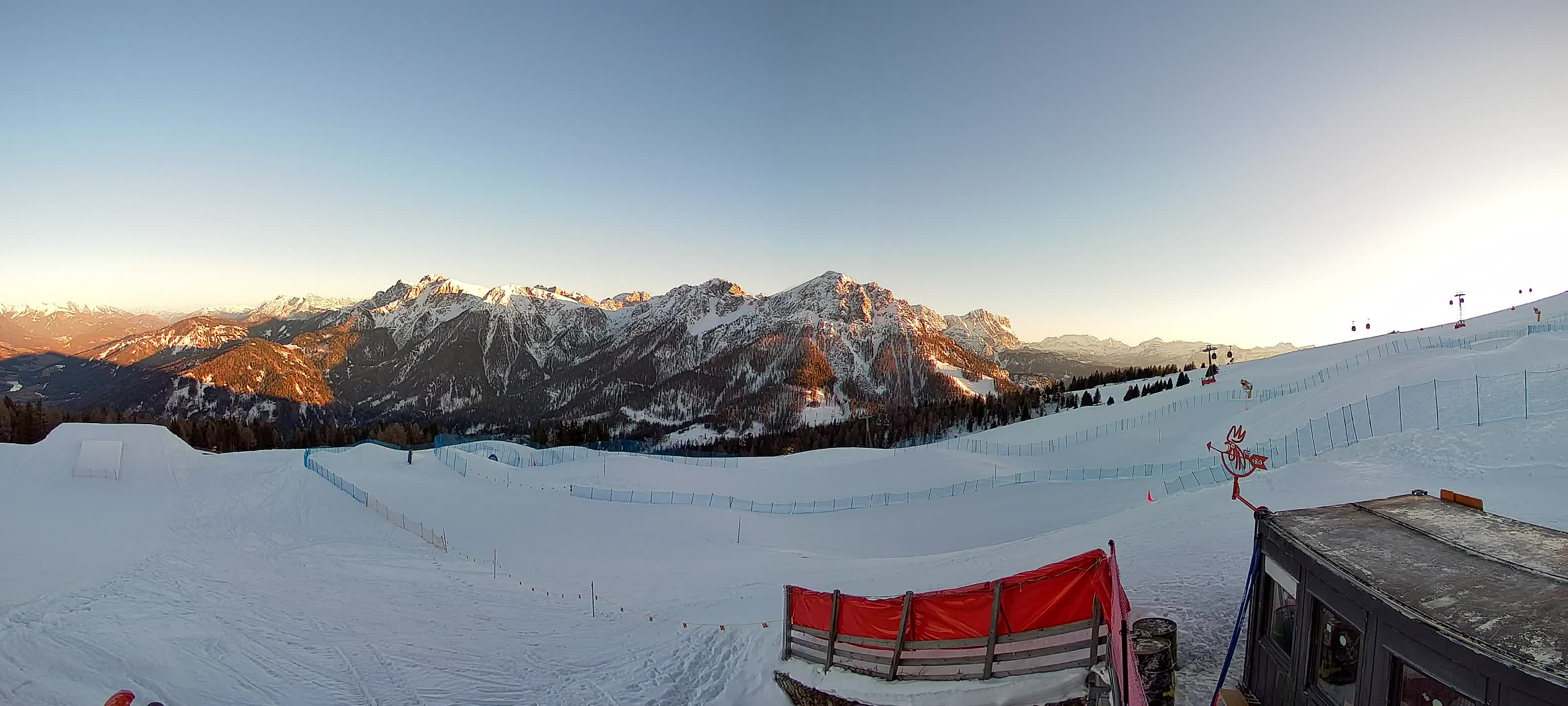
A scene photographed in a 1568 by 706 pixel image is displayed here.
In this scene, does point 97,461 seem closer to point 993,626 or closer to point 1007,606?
point 993,626

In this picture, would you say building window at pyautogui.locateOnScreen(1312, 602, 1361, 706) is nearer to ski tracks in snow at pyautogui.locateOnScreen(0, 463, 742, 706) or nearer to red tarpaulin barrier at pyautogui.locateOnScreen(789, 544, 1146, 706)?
red tarpaulin barrier at pyautogui.locateOnScreen(789, 544, 1146, 706)

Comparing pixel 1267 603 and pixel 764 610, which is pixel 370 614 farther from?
pixel 1267 603

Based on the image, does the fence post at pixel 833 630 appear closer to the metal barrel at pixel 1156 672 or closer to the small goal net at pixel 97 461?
the metal barrel at pixel 1156 672

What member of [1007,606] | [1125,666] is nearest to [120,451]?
[1007,606]

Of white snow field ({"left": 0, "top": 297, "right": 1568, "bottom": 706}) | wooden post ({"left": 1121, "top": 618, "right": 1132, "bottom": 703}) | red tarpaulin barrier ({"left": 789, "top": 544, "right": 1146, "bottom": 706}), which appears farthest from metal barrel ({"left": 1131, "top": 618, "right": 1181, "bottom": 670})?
wooden post ({"left": 1121, "top": 618, "right": 1132, "bottom": 703})

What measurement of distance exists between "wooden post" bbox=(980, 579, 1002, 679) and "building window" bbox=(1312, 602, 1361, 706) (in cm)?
344

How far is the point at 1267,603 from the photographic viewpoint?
A: 7.76m

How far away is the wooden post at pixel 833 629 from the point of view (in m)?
11.1

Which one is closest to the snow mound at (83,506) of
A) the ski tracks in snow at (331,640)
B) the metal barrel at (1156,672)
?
the ski tracks in snow at (331,640)

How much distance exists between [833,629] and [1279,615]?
644 centimetres

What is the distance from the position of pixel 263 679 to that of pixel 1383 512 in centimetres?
2007

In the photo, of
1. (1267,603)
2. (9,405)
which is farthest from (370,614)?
(9,405)

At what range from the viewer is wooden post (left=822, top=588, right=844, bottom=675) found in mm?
11086

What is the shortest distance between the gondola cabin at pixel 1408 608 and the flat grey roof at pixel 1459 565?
0.01 meters
